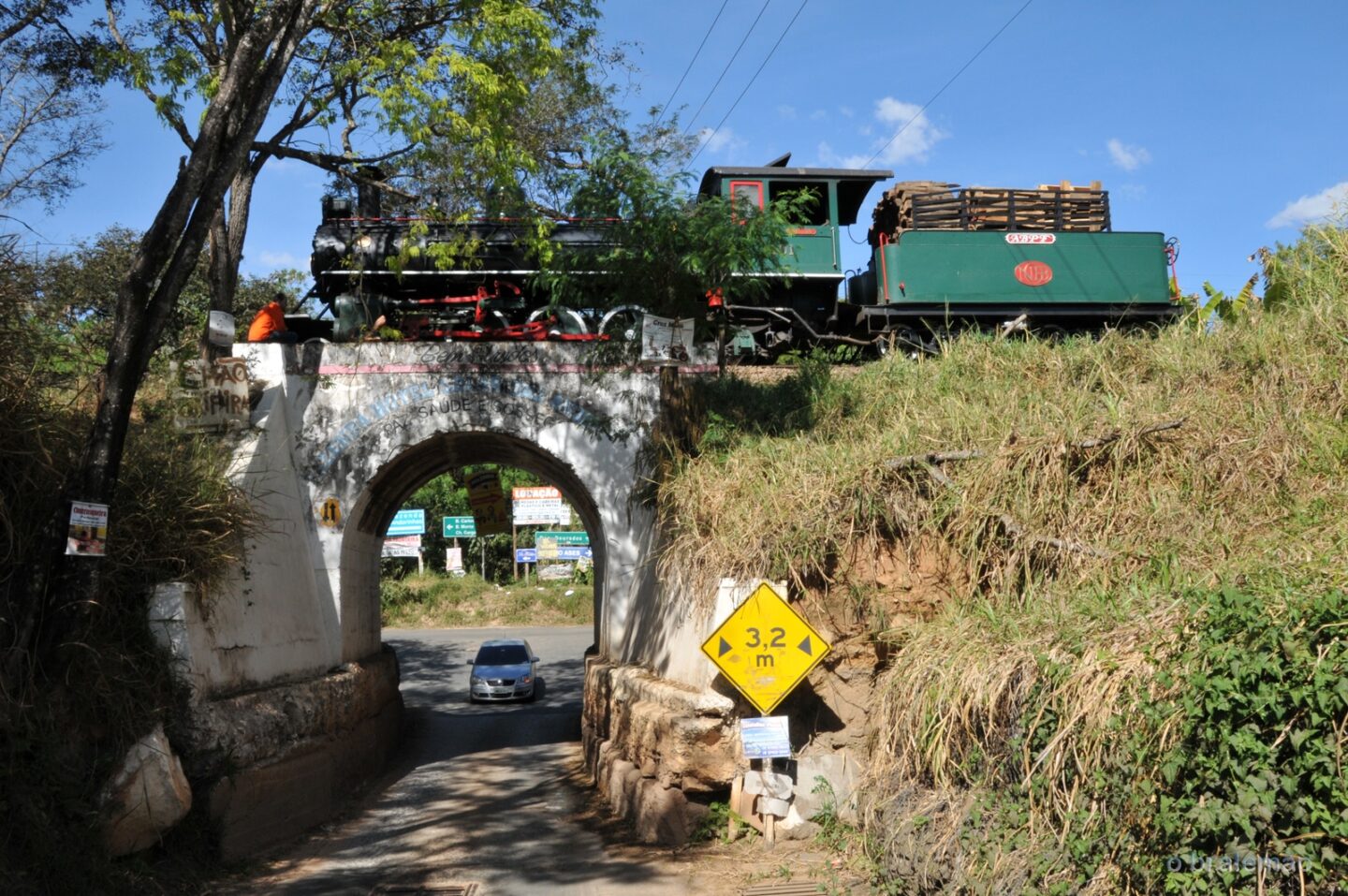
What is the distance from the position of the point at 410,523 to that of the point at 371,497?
82.8 feet

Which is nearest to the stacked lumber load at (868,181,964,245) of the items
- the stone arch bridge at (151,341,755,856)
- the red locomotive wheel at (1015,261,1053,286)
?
the red locomotive wheel at (1015,261,1053,286)

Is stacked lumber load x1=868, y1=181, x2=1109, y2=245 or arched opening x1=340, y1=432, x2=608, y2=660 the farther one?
stacked lumber load x1=868, y1=181, x2=1109, y2=245

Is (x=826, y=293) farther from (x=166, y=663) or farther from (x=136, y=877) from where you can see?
(x=136, y=877)

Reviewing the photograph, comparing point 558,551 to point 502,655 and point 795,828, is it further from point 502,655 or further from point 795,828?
point 795,828

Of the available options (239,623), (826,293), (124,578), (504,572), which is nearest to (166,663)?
(124,578)

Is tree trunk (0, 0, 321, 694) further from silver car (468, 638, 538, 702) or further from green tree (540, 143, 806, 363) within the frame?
silver car (468, 638, 538, 702)

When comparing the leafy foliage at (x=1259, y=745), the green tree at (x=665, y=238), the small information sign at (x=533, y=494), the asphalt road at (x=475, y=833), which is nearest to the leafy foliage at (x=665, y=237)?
the green tree at (x=665, y=238)

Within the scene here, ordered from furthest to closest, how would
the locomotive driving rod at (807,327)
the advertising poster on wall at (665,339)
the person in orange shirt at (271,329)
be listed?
the locomotive driving rod at (807,327), the person in orange shirt at (271,329), the advertising poster on wall at (665,339)

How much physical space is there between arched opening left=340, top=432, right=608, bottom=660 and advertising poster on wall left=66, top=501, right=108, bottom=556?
4746 millimetres

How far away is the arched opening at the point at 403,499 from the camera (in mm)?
12477

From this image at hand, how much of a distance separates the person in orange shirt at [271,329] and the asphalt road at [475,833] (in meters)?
5.50

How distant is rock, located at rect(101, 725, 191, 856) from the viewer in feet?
23.9

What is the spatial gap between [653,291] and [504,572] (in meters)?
30.4

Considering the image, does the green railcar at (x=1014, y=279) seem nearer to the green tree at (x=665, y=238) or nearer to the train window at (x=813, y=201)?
the train window at (x=813, y=201)
